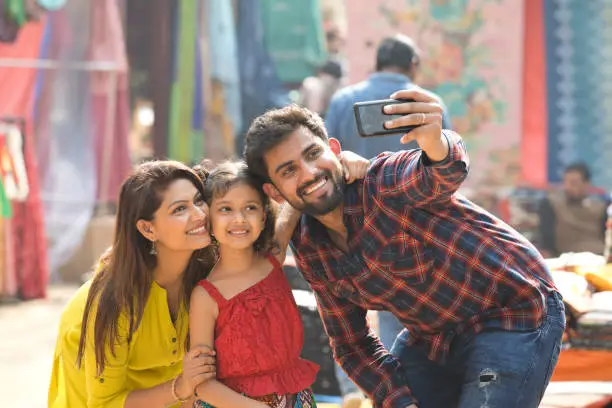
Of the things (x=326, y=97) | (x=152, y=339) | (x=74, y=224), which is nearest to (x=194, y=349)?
(x=152, y=339)

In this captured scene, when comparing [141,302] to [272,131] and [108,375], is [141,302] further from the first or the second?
[272,131]

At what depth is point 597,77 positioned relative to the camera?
687cm

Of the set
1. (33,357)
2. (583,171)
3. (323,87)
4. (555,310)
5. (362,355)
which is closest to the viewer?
(555,310)

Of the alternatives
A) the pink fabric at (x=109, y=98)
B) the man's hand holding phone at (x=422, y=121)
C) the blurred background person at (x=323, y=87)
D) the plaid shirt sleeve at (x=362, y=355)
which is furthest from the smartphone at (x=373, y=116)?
the pink fabric at (x=109, y=98)

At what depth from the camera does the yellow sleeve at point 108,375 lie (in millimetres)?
2777

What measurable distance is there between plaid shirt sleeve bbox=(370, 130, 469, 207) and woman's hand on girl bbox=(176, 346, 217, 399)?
652 mm

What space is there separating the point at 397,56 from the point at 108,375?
8.01 ft

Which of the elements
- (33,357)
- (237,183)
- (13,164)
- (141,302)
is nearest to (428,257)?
(237,183)

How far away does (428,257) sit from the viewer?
2611mm

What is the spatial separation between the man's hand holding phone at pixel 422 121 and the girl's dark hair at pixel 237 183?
1.62ft

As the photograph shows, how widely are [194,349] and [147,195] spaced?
19.8 inches

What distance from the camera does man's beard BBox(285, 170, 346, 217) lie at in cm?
262

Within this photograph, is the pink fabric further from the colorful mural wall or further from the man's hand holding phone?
the man's hand holding phone

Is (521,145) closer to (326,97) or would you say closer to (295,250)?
(326,97)
